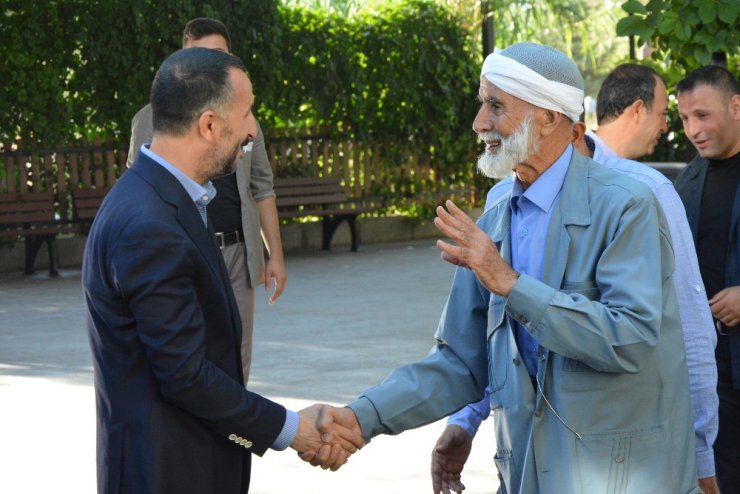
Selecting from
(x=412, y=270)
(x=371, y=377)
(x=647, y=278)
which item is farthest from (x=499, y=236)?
(x=412, y=270)

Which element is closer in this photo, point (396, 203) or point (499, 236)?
point (499, 236)

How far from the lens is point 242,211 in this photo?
651 centimetres

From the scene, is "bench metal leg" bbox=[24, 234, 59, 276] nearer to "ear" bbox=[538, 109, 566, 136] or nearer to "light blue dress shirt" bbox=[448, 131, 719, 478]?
"light blue dress shirt" bbox=[448, 131, 719, 478]

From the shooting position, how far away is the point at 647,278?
3.19m

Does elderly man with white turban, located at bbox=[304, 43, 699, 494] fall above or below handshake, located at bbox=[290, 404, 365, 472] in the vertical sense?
above

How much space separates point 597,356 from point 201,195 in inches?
45.7

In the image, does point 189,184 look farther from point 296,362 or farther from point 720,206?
point 296,362

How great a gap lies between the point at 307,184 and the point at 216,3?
8.30ft

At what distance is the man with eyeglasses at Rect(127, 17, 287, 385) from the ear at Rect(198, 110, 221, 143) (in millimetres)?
2831

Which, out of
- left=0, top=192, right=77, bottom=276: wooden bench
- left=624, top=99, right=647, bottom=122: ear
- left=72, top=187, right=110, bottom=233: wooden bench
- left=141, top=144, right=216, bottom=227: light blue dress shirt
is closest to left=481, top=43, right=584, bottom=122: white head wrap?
left=141, top=144, right=216, bottom=227: light blue dress shirt

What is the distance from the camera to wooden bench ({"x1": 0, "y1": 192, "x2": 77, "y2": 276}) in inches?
566

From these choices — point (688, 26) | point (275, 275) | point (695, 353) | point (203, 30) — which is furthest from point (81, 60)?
point (695, 353)

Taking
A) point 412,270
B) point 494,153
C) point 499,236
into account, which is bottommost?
point 412,270

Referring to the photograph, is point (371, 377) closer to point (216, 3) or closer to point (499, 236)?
point (499, 236)
